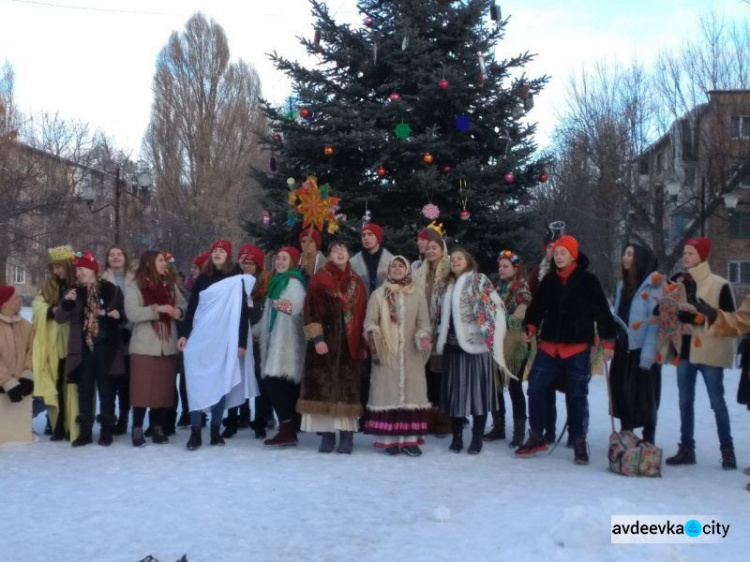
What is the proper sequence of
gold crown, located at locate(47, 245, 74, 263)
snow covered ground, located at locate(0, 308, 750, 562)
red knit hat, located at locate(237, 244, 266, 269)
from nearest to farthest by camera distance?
snow covered ground, located at locate(0, 308, 750, 562)
gold crown, located at locate(47, 245, 74, 263)
red knit hat, located at locate(237, 244, 266, 269)

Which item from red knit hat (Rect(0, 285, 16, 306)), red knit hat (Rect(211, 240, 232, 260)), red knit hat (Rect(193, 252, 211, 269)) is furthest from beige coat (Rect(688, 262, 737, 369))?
red knit hat (Rect(0, 285, 16, 306))

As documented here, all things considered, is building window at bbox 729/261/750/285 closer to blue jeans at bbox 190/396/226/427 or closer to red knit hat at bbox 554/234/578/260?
red knit hat at bbox 554/234/578/260

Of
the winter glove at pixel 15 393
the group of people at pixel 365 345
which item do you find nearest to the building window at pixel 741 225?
the group of people at pixel 365 345

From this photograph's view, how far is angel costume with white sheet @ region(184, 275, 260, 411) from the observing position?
7801 millimetres

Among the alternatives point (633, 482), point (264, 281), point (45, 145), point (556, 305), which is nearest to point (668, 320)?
point (556, 305)

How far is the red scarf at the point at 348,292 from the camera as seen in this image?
24.8 ft

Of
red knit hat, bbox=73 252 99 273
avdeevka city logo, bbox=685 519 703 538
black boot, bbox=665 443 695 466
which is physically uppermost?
red knit hat, bbox=73 252 99 273

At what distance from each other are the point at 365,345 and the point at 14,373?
3492mm

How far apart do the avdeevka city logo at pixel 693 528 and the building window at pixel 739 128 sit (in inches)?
779

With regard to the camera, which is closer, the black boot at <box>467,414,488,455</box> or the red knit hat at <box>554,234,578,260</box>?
the red knit hat at <box>554,234,578,260</box>

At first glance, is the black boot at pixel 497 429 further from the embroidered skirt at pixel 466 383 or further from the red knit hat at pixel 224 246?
the red knit hat at pixel 224 246

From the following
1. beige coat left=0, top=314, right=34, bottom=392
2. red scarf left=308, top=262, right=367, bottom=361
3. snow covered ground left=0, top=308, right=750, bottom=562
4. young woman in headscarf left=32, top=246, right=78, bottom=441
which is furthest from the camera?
young woman in headscarf left=32, top=246, right=78, bottom=441

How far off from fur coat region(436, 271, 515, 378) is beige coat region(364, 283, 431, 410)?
0.20m

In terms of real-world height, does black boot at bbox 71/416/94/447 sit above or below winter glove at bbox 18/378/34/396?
below
